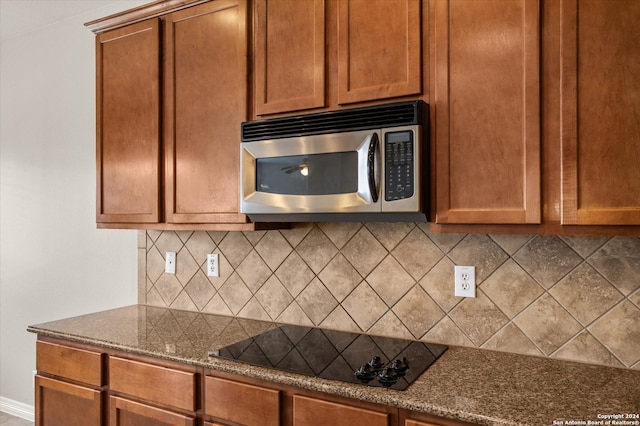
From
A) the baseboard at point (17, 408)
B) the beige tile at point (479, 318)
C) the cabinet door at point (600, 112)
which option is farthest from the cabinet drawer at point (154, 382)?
the baseboard at point (17, 408)

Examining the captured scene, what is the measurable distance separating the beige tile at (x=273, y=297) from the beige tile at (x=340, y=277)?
24cm

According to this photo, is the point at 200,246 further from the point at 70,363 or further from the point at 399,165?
the point at 399,165

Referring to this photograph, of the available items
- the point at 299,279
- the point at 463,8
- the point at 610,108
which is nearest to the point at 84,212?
the point at 299,279

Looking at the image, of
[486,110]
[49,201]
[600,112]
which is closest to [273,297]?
[486,110]

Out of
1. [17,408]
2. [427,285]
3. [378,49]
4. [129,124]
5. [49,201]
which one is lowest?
[17,408]

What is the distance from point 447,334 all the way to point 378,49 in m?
1.17

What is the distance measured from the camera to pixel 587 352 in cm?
168

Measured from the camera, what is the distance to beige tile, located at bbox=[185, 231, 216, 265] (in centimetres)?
259

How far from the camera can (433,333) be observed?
6.42 ft

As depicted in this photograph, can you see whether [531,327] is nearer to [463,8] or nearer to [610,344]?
[610,344]

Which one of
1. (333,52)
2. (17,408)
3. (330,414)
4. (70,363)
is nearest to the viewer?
(330,414)

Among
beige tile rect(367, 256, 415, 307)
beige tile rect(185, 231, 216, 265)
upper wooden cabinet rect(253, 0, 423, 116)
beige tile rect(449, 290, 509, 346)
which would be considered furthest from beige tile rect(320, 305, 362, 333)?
upper wooden cabinet rect(253, 0, 423, 116)

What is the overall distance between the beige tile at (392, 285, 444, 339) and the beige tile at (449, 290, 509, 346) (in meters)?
0.08

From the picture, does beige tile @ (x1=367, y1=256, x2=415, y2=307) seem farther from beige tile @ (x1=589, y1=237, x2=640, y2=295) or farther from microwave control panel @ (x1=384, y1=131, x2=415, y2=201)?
beige tile @ (x1=589, y1=237, x2=640, y2=295)
